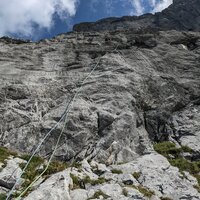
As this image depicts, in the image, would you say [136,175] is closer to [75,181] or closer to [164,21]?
[75,181]

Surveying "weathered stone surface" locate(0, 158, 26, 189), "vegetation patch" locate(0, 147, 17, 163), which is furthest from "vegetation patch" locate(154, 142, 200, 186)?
"vegetation patch" locate(0, 147, 17, 163)

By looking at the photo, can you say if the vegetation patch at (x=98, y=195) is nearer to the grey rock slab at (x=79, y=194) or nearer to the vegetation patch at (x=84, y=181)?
the grey rock slab at (x=79, y=194)

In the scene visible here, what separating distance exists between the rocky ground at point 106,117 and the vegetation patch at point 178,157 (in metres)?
0.07

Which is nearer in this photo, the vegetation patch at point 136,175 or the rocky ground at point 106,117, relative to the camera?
the rocky ground at point 106,117

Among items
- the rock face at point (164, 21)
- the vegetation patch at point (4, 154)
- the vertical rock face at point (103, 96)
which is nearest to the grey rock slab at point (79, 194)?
the vegetation patch at point (4, 154)

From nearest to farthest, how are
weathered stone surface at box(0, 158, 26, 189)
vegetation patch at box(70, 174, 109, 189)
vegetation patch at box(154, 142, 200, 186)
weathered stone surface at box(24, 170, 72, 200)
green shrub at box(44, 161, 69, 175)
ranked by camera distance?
weathered stone surface at box(24, 170, 72, 200) < weathered stone surface at box(0, 158, 26, 189) < vegetation patch at box(70, 174, 109, 189) < green shrub at box(44, 161, 69, 175) < vegetation patch at box(154, 142, 200, 186)

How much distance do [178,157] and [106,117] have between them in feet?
19.3

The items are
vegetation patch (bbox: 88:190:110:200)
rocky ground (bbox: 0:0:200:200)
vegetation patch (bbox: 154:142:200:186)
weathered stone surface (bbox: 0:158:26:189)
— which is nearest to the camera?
vegetation patch (bbox: 88:190:110:200)

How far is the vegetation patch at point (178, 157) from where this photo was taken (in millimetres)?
24641

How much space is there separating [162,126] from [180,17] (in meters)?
87.9

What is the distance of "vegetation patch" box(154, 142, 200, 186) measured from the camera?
80.8 feet

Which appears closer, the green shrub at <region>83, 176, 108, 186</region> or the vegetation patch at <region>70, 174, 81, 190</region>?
the vegetation patch at <region>70, 174, 81, 190</region>

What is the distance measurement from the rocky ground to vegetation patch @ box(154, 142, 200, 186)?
0.22 feet

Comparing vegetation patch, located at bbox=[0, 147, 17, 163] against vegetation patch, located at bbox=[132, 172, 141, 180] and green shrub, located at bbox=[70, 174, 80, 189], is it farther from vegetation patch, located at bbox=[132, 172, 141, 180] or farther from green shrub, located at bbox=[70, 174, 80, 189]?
vegetation patch, located at bbox=[132, 172, 141, 180]
